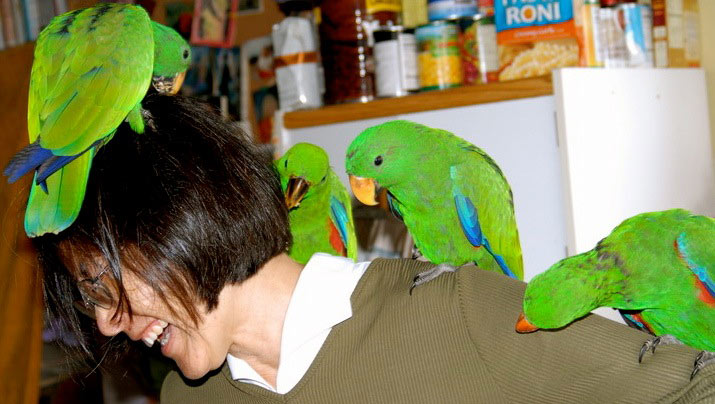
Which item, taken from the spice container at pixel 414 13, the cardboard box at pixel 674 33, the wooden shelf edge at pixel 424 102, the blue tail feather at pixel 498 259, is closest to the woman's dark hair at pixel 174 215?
the blue tail feather at pixel 498 259

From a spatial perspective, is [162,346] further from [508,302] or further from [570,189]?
[570,189]

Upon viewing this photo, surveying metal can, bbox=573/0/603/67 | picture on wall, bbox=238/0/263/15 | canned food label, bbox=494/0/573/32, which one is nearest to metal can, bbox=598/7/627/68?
metal can, bbox=573/0/603/67

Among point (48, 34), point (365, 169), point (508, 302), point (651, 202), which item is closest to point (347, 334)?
point (508, 302)

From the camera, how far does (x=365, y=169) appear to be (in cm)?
129

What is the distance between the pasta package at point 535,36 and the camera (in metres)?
1.48

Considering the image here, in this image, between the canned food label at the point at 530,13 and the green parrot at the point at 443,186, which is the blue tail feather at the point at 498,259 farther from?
the canned food label at the point at 530,13

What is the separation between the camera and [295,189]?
1347 mm

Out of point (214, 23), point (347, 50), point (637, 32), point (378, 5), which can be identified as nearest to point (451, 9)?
point (378, 5)

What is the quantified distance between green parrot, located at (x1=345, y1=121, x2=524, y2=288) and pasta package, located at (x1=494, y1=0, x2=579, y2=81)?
297 millimetres

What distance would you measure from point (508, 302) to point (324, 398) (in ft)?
0.86

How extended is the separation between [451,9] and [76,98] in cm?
87

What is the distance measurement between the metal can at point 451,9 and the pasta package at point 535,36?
0.22 feet

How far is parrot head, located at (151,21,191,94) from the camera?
128 centimetres

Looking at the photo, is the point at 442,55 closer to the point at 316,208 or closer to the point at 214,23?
the point at 316,208
